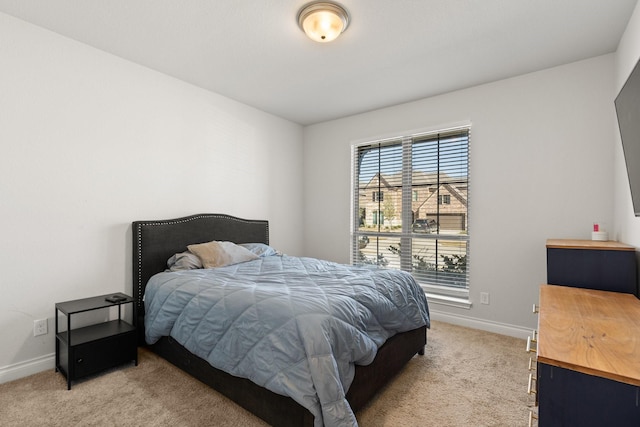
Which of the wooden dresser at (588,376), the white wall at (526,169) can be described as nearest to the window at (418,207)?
the white wall at (526,169)

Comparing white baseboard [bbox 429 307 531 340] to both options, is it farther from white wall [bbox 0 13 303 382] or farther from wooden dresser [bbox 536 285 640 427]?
white wall [bbox 0 13 303 382]

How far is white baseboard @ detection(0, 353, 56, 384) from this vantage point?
2.24m

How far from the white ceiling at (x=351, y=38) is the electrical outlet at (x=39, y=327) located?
2223 mm

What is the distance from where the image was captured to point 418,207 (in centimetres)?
380

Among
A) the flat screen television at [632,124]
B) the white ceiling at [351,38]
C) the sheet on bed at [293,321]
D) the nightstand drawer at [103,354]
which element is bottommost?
the nightstand drawer at [103,354]

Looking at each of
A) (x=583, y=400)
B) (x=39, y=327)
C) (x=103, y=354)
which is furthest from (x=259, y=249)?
(x=583, y=400)

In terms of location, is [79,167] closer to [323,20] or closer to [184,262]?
[184,262]

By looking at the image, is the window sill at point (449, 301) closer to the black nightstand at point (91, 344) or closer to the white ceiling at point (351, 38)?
the white ceiling at point (351, 38)

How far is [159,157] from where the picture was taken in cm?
311

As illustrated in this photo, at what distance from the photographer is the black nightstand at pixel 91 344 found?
218 cm

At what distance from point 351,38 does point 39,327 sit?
128 inches

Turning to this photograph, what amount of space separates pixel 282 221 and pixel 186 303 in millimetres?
2362

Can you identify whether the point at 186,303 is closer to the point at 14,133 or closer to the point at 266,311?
the point at 266,311

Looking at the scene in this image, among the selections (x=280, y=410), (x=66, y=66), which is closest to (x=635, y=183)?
(x=280, y=410)
